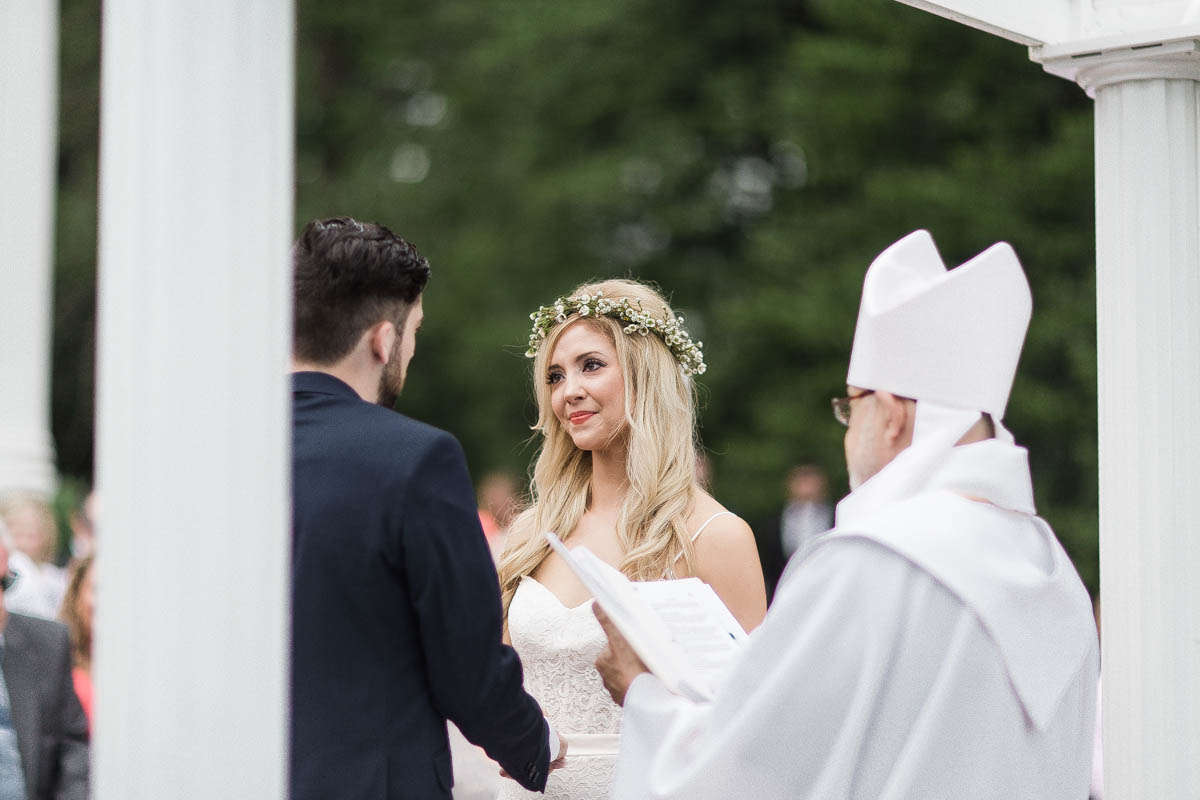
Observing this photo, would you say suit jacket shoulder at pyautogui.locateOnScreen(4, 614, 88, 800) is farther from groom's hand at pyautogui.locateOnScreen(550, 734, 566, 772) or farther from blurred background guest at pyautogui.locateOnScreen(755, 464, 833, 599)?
blurred background guest at pyautogui.locateOnScreen(755, 464, 833, 599)

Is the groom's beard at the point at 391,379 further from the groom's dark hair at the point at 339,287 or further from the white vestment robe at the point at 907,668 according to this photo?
the white vestment robe at the point at 907,668

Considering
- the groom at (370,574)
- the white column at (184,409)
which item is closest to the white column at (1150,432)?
the groom at (370,574)

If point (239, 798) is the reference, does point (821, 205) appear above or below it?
above

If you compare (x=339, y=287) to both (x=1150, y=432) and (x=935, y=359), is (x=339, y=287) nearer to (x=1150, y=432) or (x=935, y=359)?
(x=935, y=359)

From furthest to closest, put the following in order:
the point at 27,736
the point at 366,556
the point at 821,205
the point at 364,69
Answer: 1. the point at 364,69
2. the point at 821,205
3. the point at 27,736
4. the point at 366,556

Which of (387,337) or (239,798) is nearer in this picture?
(239,798)

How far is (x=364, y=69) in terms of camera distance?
80.1 feet

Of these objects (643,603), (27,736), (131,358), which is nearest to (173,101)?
(131,358)

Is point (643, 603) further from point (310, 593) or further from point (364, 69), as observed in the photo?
point (364, 69)

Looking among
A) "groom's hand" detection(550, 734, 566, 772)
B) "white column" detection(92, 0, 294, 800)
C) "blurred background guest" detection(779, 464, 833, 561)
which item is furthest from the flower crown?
"blurred background guest" detection(779, 464, 833, 561)

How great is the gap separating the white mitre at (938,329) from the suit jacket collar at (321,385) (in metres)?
1.06

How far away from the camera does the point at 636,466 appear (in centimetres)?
464

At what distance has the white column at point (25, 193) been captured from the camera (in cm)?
728

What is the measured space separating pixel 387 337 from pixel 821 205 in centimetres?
1628
